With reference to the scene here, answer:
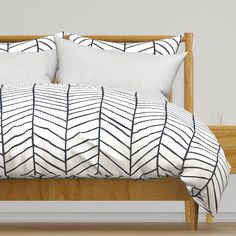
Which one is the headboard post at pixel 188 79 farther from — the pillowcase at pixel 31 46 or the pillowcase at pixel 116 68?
the pillowcase at pixel 31 46

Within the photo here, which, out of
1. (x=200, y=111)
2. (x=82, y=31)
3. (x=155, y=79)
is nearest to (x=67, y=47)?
(x=155, y=79)

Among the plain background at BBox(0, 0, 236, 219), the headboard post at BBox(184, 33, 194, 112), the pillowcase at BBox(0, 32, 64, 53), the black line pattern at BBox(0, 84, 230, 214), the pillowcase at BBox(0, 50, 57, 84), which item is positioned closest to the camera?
the black line pattern at BBox(0, 84, 230, 214)

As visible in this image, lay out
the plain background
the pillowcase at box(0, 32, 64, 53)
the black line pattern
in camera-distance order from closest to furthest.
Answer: the black line pattern < the pillowcase at box(0, 32, 64, 53) < the plain background

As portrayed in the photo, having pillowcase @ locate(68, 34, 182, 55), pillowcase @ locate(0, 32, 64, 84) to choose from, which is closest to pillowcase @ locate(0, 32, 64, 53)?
pillowcase @ locate(0, 32, 64, 84)

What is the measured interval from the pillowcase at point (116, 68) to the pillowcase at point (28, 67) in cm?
4

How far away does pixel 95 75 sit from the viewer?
3.16 meters

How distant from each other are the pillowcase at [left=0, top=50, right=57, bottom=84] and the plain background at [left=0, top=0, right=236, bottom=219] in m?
0.72

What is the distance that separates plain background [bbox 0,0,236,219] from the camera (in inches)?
158

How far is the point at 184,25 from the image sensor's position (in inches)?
159

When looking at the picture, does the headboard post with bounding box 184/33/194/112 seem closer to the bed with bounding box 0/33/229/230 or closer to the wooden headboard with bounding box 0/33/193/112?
the wooden headboard with bounding box 0/33/193/112

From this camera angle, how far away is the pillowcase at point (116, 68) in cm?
313

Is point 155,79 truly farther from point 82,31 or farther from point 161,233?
point 161,233

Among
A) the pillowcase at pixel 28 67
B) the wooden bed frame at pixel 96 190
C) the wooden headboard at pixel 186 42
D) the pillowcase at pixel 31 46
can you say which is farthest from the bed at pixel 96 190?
the wooden headboard at pixel 186 42

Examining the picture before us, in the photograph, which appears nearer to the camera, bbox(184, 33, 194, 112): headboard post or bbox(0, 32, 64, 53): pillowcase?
bbox(0, 32, 64, 53): pillowcase
